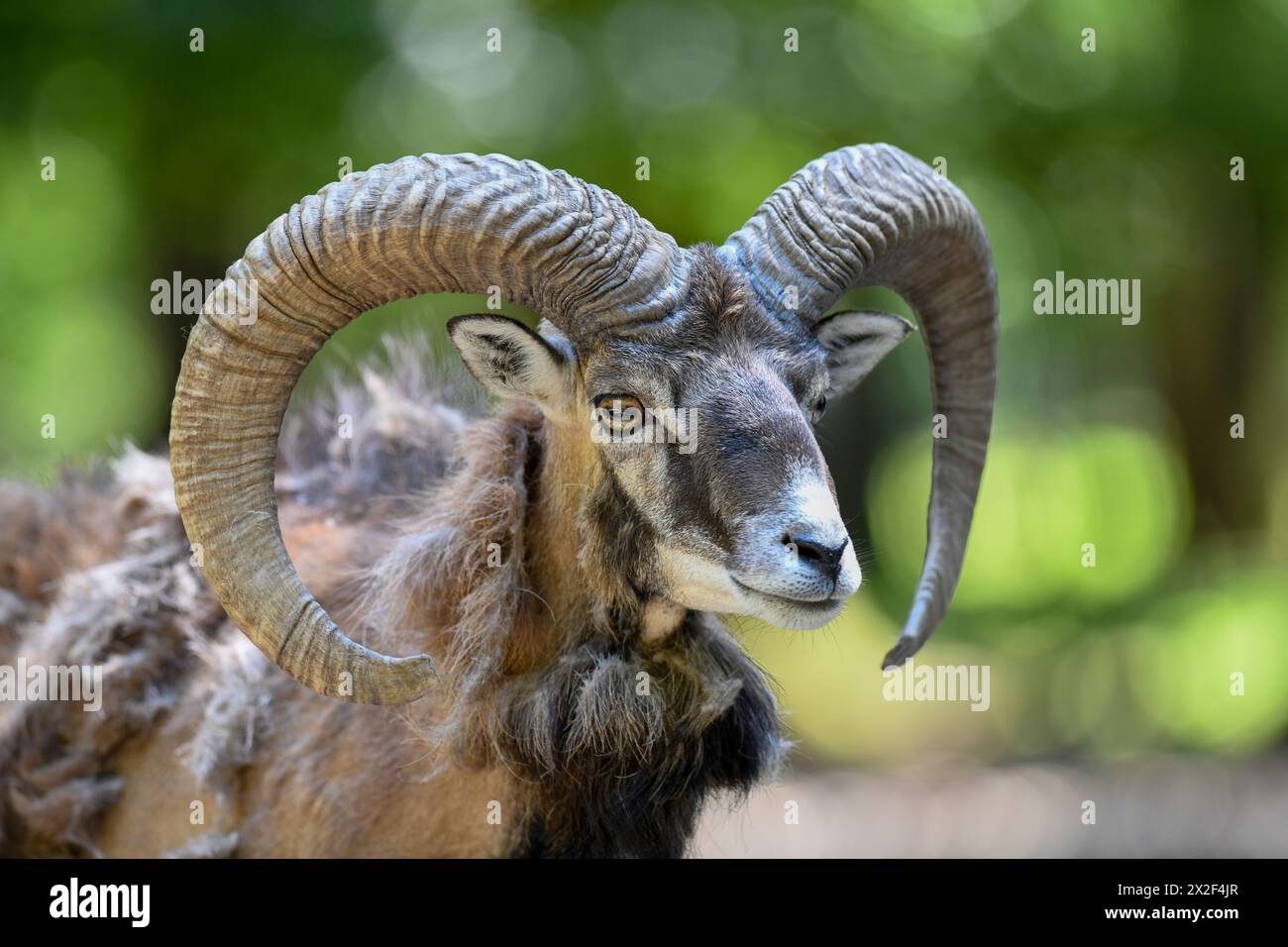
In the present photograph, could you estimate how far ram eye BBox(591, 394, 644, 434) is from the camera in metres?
5.22

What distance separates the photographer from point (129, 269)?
17297 mm

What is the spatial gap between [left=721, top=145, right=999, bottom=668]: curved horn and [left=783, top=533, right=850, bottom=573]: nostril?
46.2 inches

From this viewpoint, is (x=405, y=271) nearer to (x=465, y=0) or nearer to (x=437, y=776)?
(x=437, y=776)

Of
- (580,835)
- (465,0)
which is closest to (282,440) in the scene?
(580,835)

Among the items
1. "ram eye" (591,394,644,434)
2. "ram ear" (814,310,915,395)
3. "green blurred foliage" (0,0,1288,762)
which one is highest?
"green blurred foliage" (0,0,1288,762)

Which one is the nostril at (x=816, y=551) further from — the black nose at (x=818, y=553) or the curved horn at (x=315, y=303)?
the curved horn at (x=315, y=303)

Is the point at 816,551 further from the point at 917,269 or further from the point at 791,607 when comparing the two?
the point at 917,269

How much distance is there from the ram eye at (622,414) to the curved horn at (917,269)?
2.44ft

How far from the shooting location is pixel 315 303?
5164mm

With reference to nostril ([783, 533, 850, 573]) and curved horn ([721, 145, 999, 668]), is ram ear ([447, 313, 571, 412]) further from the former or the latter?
nostril ([783, 533, 850, 573])

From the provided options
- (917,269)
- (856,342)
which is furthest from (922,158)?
(856,342)

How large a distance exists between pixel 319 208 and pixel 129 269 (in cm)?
1353

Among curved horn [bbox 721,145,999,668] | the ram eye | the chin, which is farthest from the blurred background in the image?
the ram eye

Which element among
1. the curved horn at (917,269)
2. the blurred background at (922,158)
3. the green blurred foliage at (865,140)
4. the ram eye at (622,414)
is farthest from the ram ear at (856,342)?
the green blurred foliage at (865,140)
